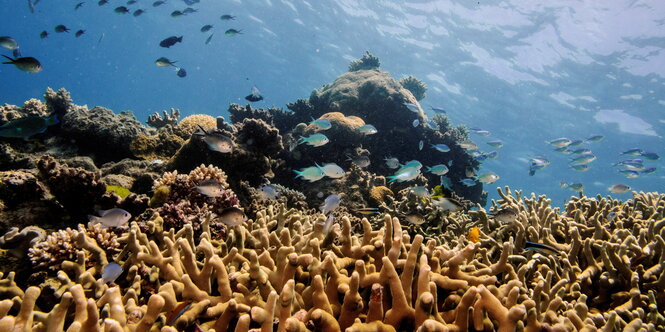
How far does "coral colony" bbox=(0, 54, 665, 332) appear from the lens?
195cm

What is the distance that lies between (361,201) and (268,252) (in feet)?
17.6

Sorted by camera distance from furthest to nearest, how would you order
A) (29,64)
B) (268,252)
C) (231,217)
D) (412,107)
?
1. (412,107)
2. (29,64)
3. (231,217)
4. (268,252)

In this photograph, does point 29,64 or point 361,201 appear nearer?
point 29,64

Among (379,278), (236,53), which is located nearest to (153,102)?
(236,53)

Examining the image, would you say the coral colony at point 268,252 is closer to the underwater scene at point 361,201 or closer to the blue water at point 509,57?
the underwater scene at point 361,201

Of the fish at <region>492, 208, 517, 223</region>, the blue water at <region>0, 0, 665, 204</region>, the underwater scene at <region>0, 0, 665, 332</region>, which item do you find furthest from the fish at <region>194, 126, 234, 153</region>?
the blue water at <region>0, 0, 665, 204</region>

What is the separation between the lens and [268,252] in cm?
245

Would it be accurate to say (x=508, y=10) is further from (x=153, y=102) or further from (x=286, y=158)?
(x=153, y=102)

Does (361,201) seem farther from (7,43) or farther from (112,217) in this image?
(7,43)

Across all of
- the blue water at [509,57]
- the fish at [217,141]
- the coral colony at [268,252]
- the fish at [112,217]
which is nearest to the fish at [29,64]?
the coral colony at [268,252]

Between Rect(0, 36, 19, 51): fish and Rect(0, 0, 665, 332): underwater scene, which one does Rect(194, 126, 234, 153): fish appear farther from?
Rect(0, 36, 19, 51): fish

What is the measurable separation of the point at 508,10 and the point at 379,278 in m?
26.7

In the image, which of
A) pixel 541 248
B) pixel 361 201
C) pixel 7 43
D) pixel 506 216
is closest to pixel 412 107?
pixel 361 201

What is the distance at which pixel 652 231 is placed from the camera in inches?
143
